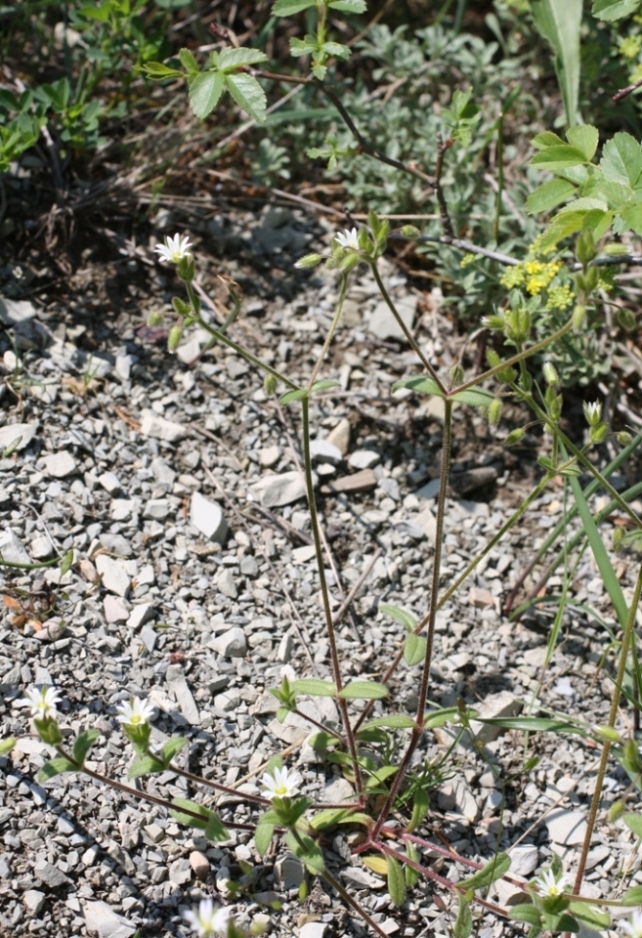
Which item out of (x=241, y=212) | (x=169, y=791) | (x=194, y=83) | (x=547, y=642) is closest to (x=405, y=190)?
(x=241, y=212)

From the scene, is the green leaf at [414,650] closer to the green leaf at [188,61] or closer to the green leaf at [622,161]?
the green leaf at [622,161]

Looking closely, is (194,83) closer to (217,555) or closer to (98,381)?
(98,381)

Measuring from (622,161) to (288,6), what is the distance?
1.08 meters

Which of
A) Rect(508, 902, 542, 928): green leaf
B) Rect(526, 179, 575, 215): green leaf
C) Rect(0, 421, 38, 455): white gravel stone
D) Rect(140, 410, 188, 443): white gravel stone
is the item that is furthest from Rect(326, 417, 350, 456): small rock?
Rect(508, 902, 542, 928): green leaf

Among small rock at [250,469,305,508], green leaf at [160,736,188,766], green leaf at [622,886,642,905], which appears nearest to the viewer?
green leaf at [622,886,642,905]

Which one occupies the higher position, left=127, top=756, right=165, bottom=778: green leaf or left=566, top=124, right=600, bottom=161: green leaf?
left=566, top=124, right=600, bottom=161: green leaf

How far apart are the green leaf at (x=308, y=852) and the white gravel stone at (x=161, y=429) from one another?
1.37 metres

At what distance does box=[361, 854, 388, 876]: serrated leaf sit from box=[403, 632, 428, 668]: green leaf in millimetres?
512

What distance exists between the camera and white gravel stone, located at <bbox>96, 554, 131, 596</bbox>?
277cm

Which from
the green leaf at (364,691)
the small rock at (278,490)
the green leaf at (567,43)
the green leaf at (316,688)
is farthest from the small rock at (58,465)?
the green leaf at (567,43)

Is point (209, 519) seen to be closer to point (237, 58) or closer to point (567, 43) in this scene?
point (237, 58)

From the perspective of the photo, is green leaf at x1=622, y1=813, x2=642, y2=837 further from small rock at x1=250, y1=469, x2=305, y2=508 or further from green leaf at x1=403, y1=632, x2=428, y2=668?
small rock at x1=250, y1=469, x2=305, y2=508

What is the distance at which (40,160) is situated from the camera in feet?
11.6

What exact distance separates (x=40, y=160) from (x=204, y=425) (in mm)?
1167
